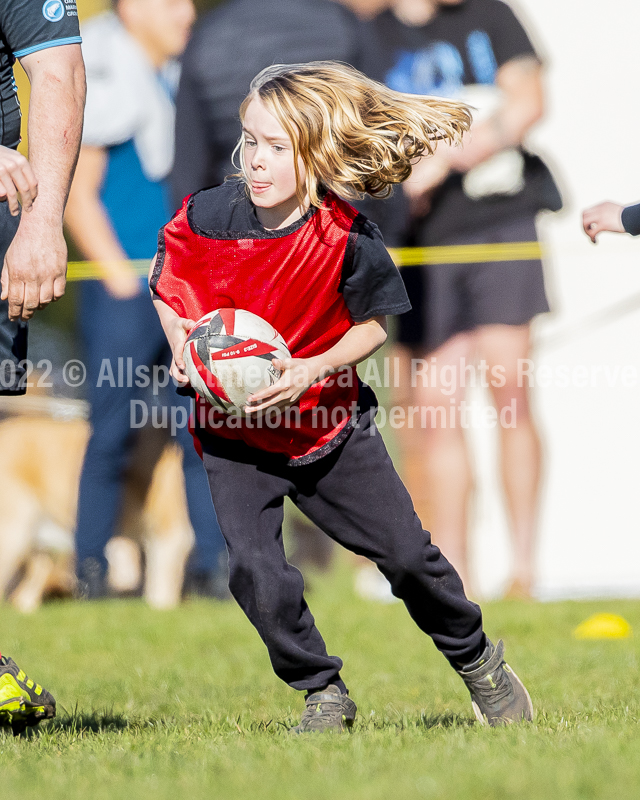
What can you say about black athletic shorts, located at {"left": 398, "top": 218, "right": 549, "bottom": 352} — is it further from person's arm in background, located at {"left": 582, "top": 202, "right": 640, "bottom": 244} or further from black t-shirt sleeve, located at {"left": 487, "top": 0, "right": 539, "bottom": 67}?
person's arm in background, located at {"left": 582, "top": 202, "right": 640, "bottom": 244}

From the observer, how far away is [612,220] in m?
3.89

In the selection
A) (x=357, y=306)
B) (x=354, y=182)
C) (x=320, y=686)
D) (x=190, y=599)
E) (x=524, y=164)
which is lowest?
(x=190, y=599)

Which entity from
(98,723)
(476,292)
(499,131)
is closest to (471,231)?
(476,292)

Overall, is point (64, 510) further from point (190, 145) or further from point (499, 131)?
point (499, 131)

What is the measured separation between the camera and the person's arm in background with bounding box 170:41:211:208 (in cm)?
705

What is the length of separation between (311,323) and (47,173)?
906 millimetres

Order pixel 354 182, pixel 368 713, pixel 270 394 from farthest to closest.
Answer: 1. pixel 368 713
2. pixel 354 182
3. pixel 270 394

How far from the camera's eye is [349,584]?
7223mm

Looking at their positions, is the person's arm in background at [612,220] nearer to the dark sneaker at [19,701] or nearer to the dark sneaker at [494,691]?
the dark sneaker at [494,691]

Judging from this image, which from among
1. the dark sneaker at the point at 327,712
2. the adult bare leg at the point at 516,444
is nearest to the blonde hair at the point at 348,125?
the dark sneaker at the point at 327,712

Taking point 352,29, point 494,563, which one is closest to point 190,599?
point 494,563

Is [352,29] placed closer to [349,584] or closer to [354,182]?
[349,584]

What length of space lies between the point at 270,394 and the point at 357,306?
1.50 feet

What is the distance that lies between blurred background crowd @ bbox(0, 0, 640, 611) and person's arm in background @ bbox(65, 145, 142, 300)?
0.01m
